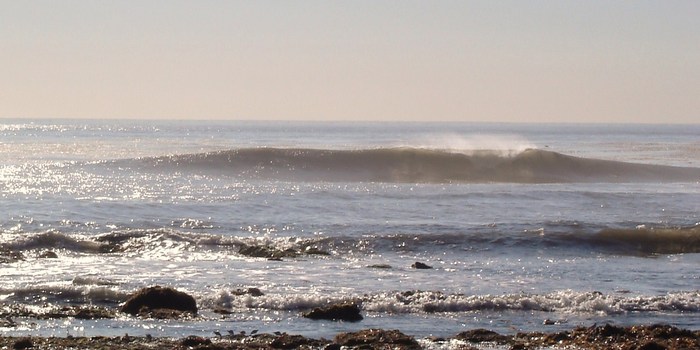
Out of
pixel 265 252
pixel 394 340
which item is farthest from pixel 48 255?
pixel 394 340

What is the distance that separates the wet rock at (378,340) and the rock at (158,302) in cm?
274

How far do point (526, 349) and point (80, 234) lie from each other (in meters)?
14.1

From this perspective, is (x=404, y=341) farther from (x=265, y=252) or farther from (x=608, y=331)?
(x=265, y=252)

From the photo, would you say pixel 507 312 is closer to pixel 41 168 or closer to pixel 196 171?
pixel 196 171

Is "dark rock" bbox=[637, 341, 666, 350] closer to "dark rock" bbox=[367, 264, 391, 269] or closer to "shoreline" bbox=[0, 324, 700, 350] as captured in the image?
"shoreline" bbox=[0, 324, 700, 350]

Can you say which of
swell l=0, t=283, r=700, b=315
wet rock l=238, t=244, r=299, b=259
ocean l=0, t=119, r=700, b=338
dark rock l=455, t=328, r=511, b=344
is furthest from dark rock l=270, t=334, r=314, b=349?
wet rock l=238, t=244, r=299, b=259

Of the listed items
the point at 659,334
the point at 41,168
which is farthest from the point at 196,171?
the point at 659,334

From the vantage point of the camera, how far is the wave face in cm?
4481

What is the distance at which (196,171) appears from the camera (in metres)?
45.0

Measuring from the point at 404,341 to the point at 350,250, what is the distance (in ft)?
32.6

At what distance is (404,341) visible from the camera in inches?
446

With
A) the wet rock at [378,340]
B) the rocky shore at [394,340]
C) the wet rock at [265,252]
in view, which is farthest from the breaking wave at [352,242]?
the wet rock at [378,340]

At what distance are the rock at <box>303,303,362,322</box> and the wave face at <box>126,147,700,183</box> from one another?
29770 millimetres

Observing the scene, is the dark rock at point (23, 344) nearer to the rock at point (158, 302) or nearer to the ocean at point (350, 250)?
the ocean at point (350, 250)
